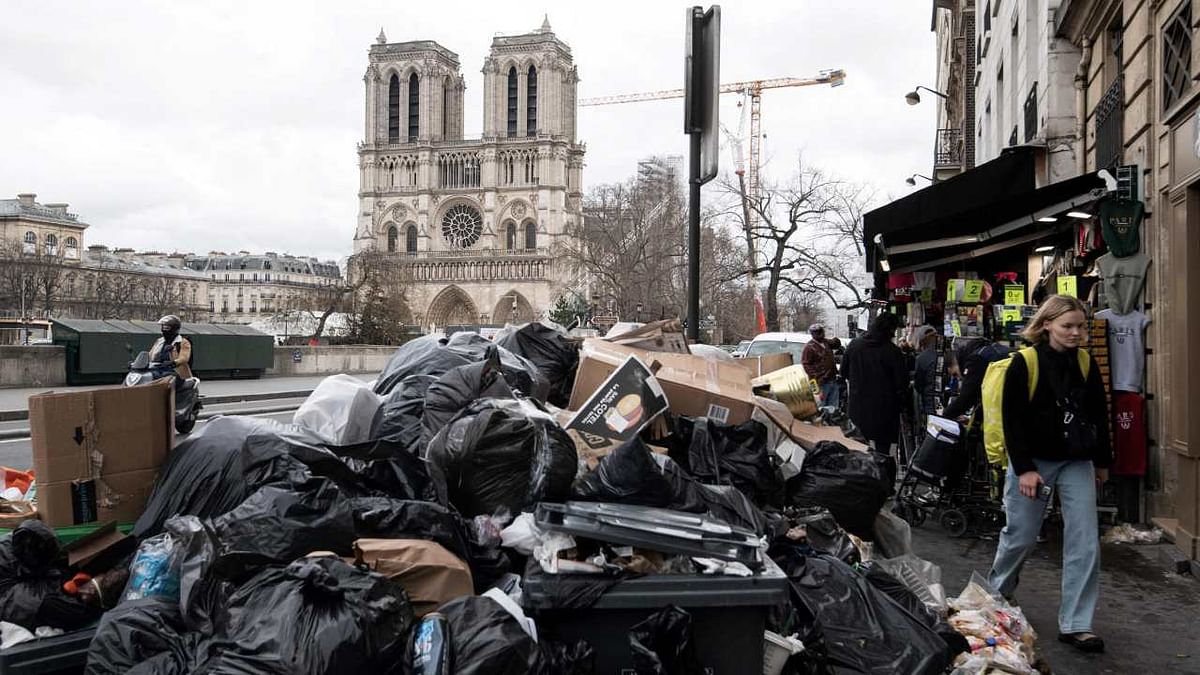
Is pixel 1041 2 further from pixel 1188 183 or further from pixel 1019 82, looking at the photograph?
pixel 1188 183

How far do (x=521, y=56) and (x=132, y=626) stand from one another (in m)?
97.0

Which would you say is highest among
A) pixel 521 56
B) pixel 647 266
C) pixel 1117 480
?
pixel 521 56

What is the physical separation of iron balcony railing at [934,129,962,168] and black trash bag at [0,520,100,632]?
893 inches

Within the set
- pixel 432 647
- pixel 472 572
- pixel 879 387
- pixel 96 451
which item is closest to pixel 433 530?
pixel 472 572

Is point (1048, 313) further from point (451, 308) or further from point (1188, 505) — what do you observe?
point (451, 308)

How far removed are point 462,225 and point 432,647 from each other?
96230mm

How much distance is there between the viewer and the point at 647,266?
43.1 metres

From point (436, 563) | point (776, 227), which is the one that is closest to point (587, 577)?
point (436, 563)

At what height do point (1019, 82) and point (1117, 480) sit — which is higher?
point (1019, 82)

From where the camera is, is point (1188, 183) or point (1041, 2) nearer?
point (1188, 183)

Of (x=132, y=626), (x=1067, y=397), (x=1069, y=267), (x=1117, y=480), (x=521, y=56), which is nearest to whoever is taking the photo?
(x=132, y=626)

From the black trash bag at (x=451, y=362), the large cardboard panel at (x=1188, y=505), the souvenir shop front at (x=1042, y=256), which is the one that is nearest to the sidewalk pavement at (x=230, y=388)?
the black trash bag at (x=451, y=362)

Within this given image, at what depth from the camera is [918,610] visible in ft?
12.7

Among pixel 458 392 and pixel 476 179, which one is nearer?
pixel 458 392
